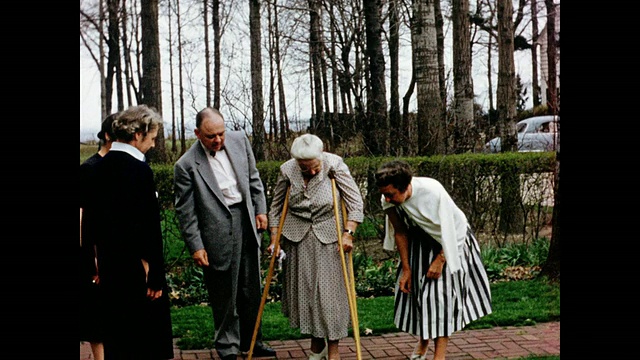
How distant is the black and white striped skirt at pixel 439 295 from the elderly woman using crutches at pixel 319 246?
47cm

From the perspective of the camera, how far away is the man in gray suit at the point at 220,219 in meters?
6.00

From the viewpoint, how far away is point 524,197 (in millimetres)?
10094

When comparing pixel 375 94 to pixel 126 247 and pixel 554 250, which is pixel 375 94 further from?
pixel 126 247

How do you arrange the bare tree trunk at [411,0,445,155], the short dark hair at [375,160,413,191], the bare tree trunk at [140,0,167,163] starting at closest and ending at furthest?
the short dark hair at [375,160,413,191] → the bare tree trunk at [411,0,445,155] → the bare tree trunk at [140,0,167,163]

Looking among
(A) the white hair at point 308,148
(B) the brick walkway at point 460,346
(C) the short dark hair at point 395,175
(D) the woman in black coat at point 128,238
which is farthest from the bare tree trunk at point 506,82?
(D) the woman in black coat at point 128,238

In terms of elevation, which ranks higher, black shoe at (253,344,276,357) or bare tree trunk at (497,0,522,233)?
bare tree trunk at (497,0,522,233)

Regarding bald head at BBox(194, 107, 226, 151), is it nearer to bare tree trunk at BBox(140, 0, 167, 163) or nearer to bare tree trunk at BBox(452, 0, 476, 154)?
bare tree trunk at BBox(140, 0, 167, 163)

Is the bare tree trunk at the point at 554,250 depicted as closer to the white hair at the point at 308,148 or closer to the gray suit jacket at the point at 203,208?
the white hair at the point at 308,148

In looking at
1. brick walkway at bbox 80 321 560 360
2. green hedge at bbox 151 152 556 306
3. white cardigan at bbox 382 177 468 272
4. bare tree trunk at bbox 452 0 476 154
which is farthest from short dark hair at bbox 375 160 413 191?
bare tree trunk at bbox 452 0 476 154

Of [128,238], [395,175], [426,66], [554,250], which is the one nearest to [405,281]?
[395,175]

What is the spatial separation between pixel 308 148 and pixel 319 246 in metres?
0.75

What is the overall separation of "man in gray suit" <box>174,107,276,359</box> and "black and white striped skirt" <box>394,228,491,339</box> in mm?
1240

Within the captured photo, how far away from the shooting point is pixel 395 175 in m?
5.45

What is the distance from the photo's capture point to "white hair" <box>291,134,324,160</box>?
5789mm
